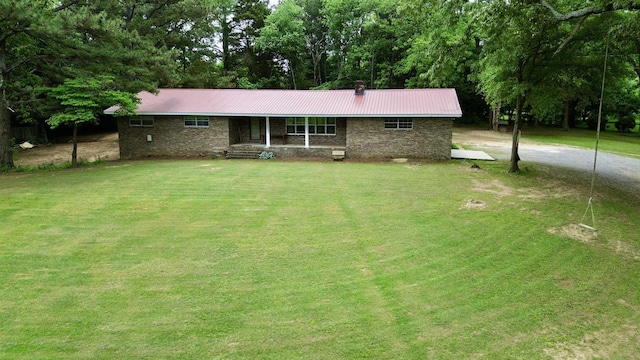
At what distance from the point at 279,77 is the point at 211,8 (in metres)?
13.5

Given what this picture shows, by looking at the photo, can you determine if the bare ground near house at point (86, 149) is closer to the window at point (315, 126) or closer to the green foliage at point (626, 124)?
the window at point (315, 126)

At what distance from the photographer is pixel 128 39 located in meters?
17.3

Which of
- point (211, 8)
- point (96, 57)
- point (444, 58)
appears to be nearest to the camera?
point (444, 58)

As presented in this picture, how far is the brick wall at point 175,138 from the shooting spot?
830 inches

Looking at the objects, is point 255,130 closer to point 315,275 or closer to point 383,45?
point 315,275

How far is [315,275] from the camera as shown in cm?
649

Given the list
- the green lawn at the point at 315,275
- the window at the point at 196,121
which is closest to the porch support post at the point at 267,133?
the window at the point at 196,121

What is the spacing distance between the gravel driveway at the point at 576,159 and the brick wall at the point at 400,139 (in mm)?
3805

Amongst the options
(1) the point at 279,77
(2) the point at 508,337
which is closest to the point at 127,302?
(2) the point at 508,337

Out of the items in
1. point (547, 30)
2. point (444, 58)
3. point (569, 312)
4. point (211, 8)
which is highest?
point (211, 8)

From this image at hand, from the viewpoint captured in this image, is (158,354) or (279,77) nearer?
(158,354)

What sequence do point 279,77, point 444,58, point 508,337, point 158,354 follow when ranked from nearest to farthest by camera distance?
point 158,354, point 508,337, point 444,58, point 279,77

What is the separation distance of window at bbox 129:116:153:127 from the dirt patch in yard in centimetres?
229

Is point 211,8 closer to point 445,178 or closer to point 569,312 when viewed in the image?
point 445,178
